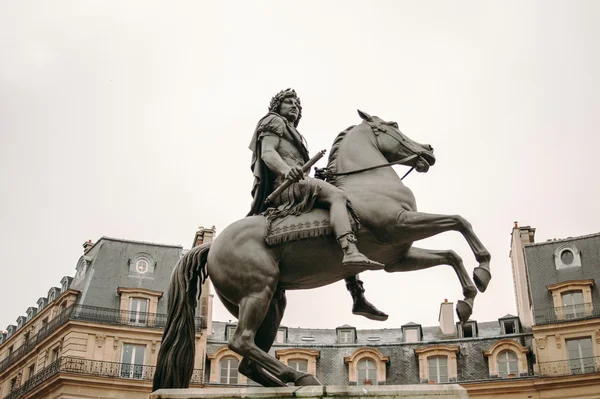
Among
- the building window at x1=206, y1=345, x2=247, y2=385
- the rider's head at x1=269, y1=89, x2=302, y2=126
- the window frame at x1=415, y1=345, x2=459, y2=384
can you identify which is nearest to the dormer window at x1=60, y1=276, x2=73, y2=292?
the building window at x1=206, y1=345, x2=247, y2=385

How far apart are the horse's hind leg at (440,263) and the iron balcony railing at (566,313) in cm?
3628

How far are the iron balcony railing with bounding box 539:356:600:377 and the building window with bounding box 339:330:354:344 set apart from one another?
10731 mm

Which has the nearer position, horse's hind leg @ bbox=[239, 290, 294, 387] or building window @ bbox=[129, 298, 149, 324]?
horse's hind leg @ bbox=[239, 290, 294, 387]

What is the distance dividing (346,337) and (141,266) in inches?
470

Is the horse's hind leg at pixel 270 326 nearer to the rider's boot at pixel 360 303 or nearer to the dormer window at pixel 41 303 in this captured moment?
the rider's boot at pixel 360 303

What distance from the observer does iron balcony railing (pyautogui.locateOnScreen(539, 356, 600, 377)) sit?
41.9 meters

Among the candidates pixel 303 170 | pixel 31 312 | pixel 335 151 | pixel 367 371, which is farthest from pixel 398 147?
pixel 31 312

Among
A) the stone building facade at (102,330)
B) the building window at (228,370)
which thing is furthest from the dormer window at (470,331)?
the stone building facade at (102,330)

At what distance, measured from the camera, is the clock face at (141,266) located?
48.3m

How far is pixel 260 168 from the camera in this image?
1026cm

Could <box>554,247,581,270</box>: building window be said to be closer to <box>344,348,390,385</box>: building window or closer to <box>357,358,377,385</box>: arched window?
<box>344,348,390,385</box>: building window

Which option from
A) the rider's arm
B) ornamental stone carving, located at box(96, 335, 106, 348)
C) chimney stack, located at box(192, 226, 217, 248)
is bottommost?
the rider's arm

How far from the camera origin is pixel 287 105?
34.7 feet

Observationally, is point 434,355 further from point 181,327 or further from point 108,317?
point 181,327
